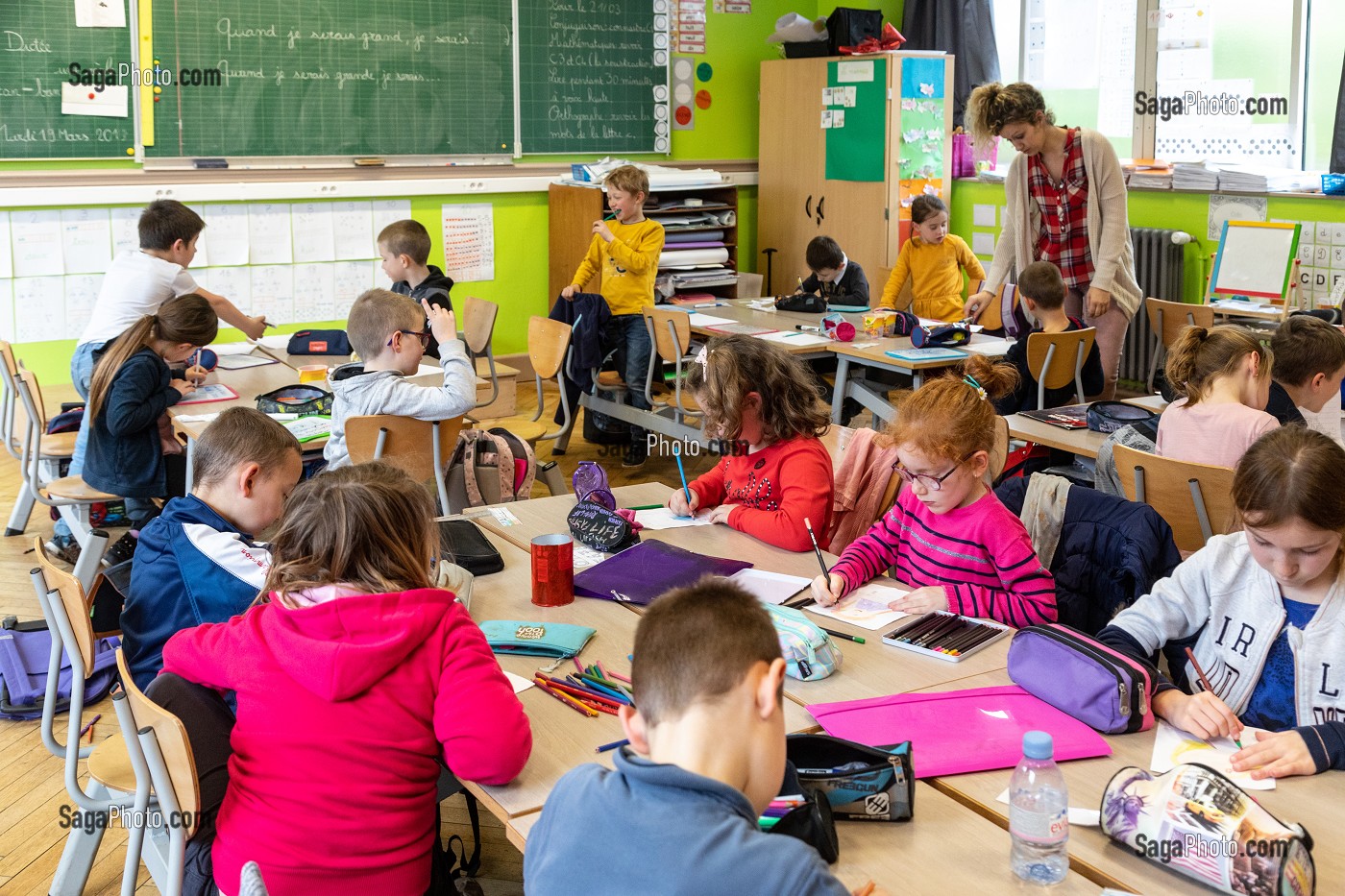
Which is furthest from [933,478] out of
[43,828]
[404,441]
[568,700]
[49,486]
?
[49,486]

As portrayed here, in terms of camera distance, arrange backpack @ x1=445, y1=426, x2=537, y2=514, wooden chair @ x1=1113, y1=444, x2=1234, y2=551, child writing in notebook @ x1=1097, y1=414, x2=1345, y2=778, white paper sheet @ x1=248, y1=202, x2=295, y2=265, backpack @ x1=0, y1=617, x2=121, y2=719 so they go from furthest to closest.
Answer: white paper sheet @ x1=248, y1=202, x2=295, y2=265, backpack @ x1=445, y1=426, x2=537, y2=514, backpack @ x1=0, y1=617, x2=121, y2=719, wooden chair @ x1=1113, y1=444, x2=1234, y2=551, child writing in notebook @ x1=1097, y1=414, x2=1345, y2=778

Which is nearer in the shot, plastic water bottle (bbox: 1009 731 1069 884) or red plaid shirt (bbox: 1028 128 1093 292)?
plastic water bottle (bbox: 1009 731 1069 884)

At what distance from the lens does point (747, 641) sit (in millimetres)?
1292

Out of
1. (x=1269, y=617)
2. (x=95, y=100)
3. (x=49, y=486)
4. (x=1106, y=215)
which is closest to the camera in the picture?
(x=1269, y=617)

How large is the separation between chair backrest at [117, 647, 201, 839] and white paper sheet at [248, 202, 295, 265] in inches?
218

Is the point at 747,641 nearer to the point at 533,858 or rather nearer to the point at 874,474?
the point at 533,858

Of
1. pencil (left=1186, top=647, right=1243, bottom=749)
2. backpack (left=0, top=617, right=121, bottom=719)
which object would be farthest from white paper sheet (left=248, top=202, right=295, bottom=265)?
pencil (left=1186, top=647, right=1243, bottom=749)

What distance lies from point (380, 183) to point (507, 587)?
520cm

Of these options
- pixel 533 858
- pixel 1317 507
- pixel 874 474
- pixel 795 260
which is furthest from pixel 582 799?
pixel 795 260

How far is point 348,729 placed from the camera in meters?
1.80

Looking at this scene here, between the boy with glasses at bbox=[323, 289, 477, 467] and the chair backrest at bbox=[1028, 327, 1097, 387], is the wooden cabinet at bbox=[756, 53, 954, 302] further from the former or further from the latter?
the boy with glasses at bbox=[323, 289, 477, 467]

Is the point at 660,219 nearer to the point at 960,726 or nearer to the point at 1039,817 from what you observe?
the point at 960,726

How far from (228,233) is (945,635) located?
562 cm

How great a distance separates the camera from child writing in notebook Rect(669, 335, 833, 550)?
2957 mm
